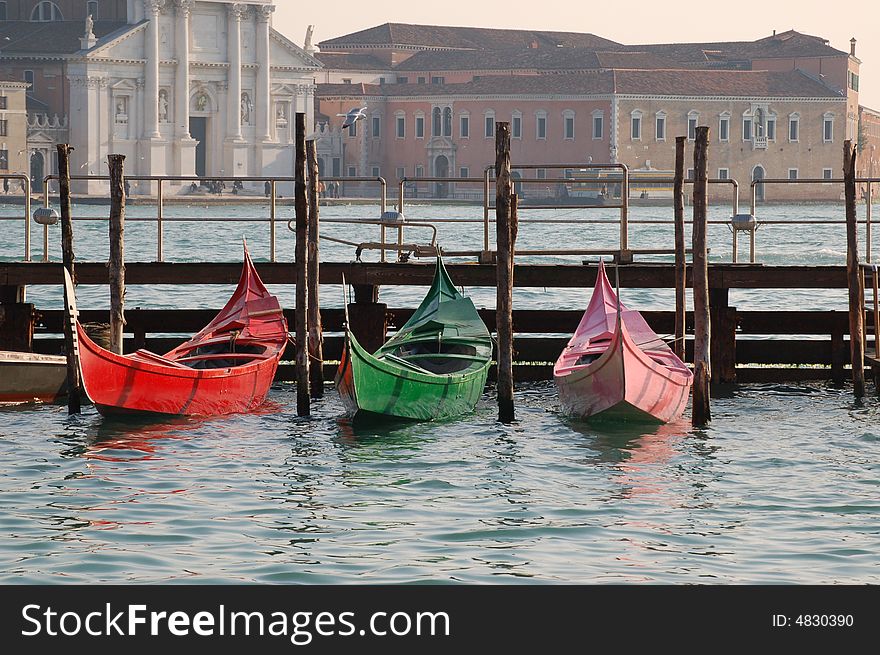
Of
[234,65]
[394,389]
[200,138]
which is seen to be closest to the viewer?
[394,389]

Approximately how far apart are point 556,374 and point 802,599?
19.8ft

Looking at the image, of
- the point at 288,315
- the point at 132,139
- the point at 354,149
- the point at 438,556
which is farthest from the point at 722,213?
the point at 438,556

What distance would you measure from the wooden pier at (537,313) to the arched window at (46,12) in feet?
249

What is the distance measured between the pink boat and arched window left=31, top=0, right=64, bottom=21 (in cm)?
7864

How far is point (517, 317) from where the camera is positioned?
14.4 metres

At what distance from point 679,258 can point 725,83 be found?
72117 millimetres

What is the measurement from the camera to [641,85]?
265 feet

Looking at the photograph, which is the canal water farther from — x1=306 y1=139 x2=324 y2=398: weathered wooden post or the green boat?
x1=306 y1=139 x2=324 y2=398: weathered wooden post

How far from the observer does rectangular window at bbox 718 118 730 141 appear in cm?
8256

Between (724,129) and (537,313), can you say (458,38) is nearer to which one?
(724,129)

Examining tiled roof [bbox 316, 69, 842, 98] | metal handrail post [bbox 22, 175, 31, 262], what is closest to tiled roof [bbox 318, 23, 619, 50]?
tiled roof [bbox 316, 69, 842, 98]

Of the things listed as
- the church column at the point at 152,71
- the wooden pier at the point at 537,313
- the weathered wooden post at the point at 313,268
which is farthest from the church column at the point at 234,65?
the weathered wooden post at the point at 313,268

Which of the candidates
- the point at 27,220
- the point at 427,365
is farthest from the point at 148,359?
the point at 27,220

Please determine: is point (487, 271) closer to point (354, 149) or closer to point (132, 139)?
point (132, 139)
